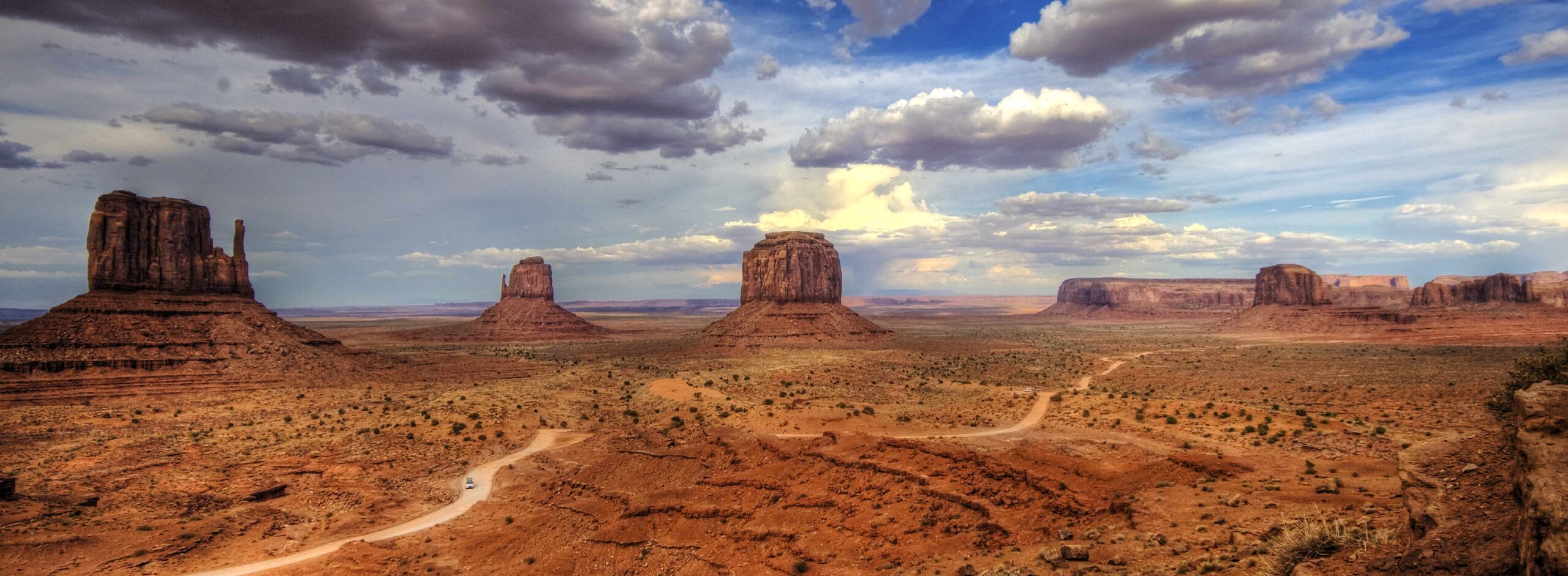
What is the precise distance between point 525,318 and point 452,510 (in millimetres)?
113009

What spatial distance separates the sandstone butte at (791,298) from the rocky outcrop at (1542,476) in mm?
88897

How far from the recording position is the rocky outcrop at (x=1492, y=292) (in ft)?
344

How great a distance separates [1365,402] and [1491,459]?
115 ft

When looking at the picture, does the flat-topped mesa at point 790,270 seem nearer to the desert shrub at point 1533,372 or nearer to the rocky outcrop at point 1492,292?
the desert shrub at point 1533,372

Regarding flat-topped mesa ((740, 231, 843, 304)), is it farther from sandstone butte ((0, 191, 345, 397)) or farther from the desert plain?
sandstone butte ((0, 191, 345, 397))

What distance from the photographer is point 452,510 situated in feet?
93.8

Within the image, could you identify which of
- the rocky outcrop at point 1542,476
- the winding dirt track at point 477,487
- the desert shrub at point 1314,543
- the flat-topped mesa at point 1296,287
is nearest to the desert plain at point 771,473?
the desert shrub at point 1314,543

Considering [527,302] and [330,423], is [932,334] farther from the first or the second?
[330,423]

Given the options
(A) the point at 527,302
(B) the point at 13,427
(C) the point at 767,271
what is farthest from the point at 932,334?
(B) the point at 13,427

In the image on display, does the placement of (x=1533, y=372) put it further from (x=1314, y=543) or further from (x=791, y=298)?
(x=791, y=298)

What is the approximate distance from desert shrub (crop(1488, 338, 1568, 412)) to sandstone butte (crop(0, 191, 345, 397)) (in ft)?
243

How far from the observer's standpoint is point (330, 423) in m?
43.2

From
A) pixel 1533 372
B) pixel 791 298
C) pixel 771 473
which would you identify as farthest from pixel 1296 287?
pixel 771 473

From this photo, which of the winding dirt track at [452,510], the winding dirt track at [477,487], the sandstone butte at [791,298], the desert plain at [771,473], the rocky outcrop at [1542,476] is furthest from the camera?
the sandstone butte at [791,298]
